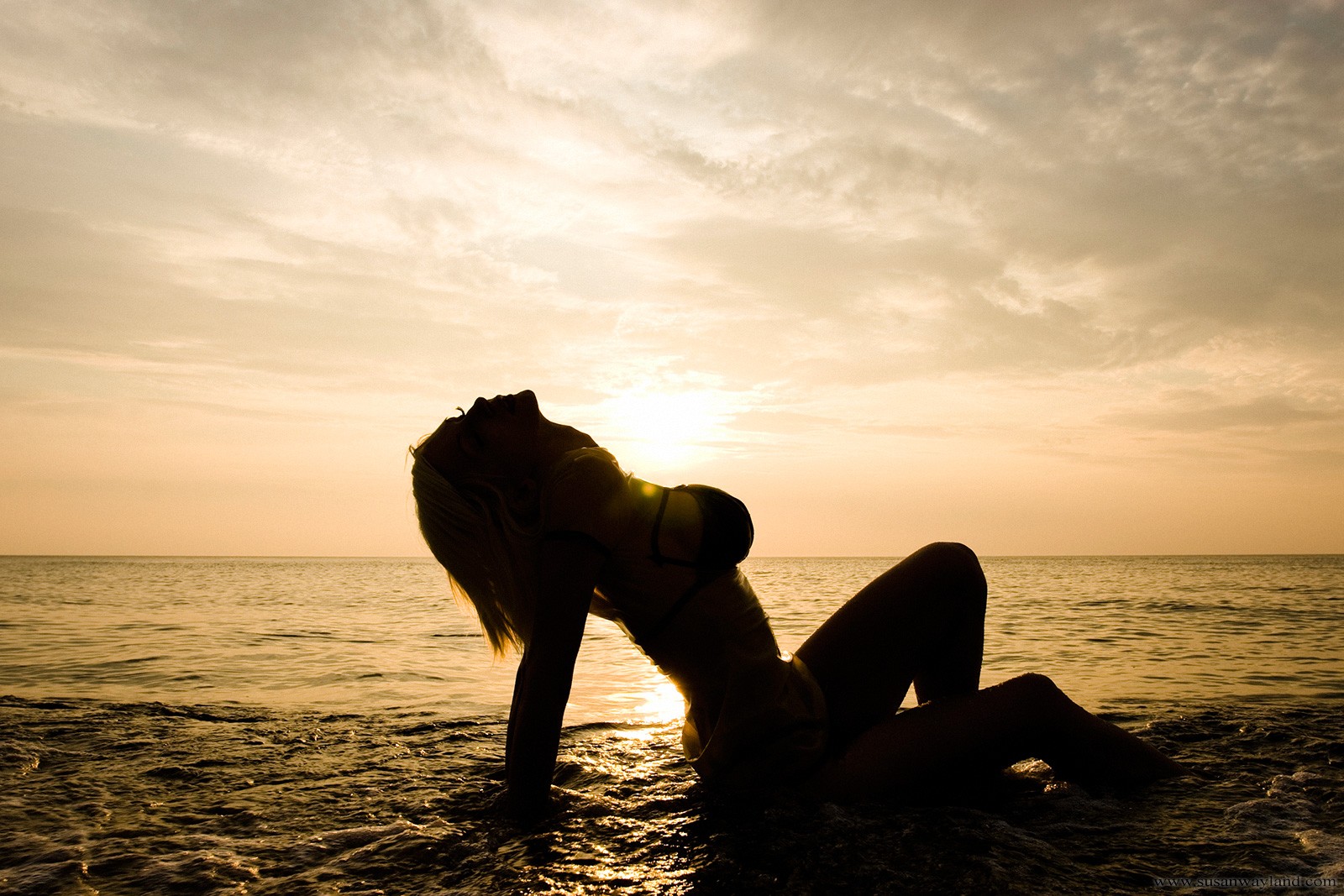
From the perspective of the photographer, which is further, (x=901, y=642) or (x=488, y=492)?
(x=901, y=642)

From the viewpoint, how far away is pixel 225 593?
2366cm

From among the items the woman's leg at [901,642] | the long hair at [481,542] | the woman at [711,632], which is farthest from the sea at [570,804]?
the woman's leg at [901,642]

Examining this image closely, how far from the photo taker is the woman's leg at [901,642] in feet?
10.7

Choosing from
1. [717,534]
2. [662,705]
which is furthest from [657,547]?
[662,705]

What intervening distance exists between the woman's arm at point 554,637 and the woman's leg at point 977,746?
3.69 feet

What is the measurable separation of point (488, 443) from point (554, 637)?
2.80 feet

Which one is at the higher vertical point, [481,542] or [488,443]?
[488,443]

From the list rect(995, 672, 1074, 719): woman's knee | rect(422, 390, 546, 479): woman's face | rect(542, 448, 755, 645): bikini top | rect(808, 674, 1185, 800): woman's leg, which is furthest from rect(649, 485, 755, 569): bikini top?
rect(995, 672, 1074, 719): woman's knee

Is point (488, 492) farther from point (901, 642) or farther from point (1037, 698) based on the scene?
→ point (1037, 698)

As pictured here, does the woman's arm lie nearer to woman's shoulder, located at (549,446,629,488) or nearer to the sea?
woman's shoulder, located at (549,446,629,488)

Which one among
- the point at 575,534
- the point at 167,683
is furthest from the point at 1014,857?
the point at 167,683

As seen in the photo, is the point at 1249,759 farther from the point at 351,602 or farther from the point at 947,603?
the point at 351,602

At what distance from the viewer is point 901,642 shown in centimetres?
329

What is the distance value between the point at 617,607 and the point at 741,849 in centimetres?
94
